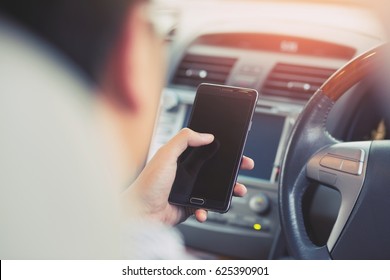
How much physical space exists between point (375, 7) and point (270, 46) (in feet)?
0.91

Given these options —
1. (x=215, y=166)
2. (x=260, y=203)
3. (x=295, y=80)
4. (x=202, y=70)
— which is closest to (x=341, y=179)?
(x=215, y=166)

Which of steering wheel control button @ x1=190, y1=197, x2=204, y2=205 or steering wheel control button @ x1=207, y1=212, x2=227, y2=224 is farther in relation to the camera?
steering wheel control button @ x1=207, y1=212, x2=227, y2=224

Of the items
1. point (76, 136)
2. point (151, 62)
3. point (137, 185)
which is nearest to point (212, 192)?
point (137, 185)

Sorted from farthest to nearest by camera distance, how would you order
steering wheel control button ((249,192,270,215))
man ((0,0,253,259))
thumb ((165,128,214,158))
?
steering wheel control button ((249,192,270,215))
thumb ((165,128,214,158))
man ((0,0,253,259))

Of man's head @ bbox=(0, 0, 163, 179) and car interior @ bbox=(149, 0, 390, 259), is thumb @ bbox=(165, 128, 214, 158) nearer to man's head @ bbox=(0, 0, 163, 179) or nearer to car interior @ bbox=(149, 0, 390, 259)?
car interior @ bbox=(149, 0, 390, 259)

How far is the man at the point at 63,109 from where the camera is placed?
533 millimetres

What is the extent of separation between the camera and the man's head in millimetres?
556

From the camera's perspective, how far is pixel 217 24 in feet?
5.24

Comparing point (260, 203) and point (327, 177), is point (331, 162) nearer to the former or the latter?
point (327, 177)

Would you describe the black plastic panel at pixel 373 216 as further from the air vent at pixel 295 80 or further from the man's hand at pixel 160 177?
the air vent at pixel 295 80

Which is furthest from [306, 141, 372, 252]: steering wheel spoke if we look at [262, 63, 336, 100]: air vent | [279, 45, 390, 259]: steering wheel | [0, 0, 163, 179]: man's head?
[262, 63, 336, 100]: air vent

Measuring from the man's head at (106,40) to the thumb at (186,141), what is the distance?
0.33m

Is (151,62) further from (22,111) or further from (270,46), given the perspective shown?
(270,46)

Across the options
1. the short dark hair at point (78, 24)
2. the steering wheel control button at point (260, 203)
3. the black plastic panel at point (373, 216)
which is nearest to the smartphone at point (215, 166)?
the black plastic panel at point (373, 216)
